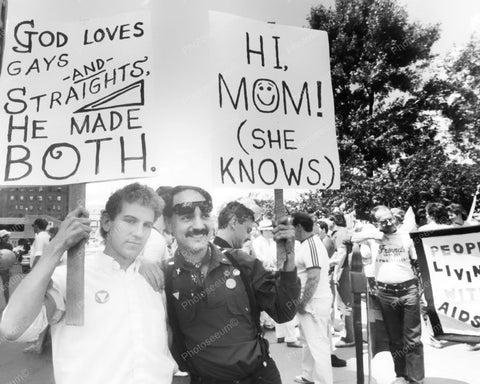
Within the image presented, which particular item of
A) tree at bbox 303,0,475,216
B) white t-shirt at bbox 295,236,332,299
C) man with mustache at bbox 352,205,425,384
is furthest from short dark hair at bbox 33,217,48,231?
tree at bbox 303,0,475,216

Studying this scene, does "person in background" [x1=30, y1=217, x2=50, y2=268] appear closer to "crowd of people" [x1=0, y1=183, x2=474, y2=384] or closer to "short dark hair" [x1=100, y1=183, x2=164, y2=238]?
"crowd of people" [x1=0, y1=183, x2=474, y2=384]

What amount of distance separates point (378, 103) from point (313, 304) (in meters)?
15.6

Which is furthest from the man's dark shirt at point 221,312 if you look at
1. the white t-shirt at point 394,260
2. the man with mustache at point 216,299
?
the white t-shirt at point 394,260

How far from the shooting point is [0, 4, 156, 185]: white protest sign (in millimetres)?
2064

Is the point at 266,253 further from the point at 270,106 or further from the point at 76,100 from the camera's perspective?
the point at 76,100

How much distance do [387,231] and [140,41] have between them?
3756 millimetres

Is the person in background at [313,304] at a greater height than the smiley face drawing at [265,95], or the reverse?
the smiley face drawing at [265,95]

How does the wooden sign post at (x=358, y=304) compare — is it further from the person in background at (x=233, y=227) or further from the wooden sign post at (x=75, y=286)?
the wooden sign post at (x=75, y=286)

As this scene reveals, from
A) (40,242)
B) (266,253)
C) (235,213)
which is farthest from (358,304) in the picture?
→ (40,242)

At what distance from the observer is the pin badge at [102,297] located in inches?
73.7

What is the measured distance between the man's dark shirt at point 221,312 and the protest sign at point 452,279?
1426 millimetres

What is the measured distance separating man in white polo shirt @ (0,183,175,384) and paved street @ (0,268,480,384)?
3.75m

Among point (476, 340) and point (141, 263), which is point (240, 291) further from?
point (476, 340)

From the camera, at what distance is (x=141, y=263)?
6.80ft
